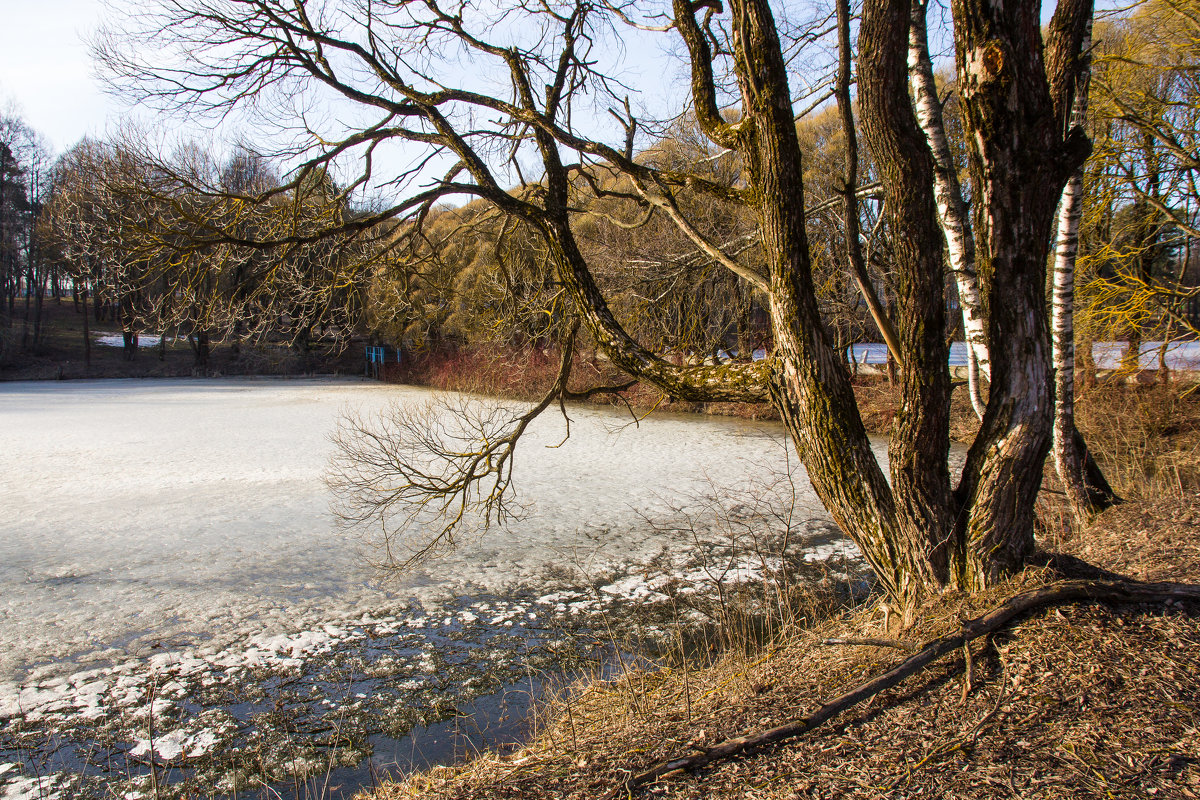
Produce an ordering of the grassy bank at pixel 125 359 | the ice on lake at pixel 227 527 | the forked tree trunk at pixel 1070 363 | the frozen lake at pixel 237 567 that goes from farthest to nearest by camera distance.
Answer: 1. the grassy bank at pixel 125 359
2. the ice on lake at pixel 227 527
3. the forked tree trunk at pixel 1070 363
4. the frozen lake at pixel 237 567

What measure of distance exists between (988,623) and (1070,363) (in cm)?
364

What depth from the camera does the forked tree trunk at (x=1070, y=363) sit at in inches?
220

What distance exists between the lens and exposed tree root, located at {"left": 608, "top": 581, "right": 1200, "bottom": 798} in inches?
113

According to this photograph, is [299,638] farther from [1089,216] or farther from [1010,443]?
[1089,216]

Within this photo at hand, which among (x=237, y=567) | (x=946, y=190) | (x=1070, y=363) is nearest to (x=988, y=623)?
(x=946, y=190)

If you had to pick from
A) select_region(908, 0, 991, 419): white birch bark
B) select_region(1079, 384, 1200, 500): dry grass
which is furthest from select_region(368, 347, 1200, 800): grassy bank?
select_region(1079, 384, 1200, 500): dry grass

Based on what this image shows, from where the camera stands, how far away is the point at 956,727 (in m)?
2.71

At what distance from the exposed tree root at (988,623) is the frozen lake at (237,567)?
10.2 ft

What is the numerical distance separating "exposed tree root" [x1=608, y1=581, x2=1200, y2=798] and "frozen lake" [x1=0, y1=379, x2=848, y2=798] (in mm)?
3115

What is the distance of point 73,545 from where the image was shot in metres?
8.42

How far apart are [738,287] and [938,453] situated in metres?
14.4

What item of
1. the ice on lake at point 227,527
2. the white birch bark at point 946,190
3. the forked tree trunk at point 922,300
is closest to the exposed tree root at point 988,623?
the forked tree trunk at point 922,300

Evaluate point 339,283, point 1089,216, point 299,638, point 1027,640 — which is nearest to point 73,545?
point 299,638

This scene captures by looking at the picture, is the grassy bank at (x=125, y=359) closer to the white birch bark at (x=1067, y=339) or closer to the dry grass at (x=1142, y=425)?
the dry grass at (x=1142, y=425)
